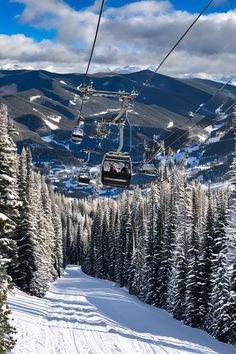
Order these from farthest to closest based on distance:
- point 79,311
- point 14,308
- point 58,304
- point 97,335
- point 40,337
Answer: point 58,304 → point 79,311 → point 14,308 → point 97,335 → point 40,337

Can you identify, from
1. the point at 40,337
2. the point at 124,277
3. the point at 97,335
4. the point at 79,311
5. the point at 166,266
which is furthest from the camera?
the point at 124,277

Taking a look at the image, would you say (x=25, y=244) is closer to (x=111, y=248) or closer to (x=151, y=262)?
(x=151, y=262)

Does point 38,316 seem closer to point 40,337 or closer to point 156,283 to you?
point 40,337

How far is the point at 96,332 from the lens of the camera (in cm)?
3134

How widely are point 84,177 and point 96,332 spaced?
9.76m

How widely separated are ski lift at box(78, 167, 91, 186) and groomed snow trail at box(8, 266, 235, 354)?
9163mm

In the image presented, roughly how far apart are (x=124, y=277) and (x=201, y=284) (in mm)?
41979

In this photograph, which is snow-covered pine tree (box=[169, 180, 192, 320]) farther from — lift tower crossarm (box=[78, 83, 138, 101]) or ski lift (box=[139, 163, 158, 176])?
lift tower crossarm (box=[78, 83, 138, 101])

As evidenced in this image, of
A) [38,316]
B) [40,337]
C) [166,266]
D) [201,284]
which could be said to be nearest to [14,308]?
[38,316]

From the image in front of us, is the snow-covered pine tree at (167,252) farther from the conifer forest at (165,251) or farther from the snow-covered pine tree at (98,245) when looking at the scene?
the snow-covered pine tree at (98,245)

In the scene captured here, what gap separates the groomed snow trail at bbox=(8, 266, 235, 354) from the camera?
26.9m

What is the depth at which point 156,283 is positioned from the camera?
61031 mm

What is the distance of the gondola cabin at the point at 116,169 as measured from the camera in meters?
22.1

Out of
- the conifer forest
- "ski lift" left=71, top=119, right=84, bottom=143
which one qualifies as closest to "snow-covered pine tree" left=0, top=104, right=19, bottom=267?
the conifer forest
